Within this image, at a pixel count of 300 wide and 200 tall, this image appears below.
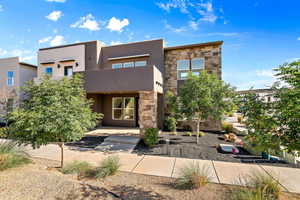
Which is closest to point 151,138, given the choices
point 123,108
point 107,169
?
point 107,169

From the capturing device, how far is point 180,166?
187 inches

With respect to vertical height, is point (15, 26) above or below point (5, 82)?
above

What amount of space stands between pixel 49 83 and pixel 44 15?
8239 millimetres

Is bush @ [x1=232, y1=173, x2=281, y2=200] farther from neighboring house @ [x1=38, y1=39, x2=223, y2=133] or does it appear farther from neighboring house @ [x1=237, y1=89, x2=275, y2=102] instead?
neighboring house @ [x1=38, y1=39, x2=223, y2=133]

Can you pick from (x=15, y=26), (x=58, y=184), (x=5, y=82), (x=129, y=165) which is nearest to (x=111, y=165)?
(x=129, y=165)

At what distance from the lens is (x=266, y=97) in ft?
9.30

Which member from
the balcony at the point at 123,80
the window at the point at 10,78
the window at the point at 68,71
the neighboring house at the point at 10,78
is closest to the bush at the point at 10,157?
the balcony at the point at 123,80

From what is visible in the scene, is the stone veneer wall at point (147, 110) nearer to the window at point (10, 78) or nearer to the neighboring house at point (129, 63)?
the neighboring house at point (129, 63)

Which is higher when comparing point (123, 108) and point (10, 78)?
point (10, 78)

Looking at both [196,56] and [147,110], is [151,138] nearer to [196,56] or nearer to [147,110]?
[147,110]

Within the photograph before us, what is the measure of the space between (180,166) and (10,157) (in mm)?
5563

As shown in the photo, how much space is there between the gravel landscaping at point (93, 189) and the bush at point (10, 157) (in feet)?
0.99

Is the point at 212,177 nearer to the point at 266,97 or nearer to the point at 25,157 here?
Result: the point at 266,97

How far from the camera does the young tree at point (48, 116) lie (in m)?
3.86
